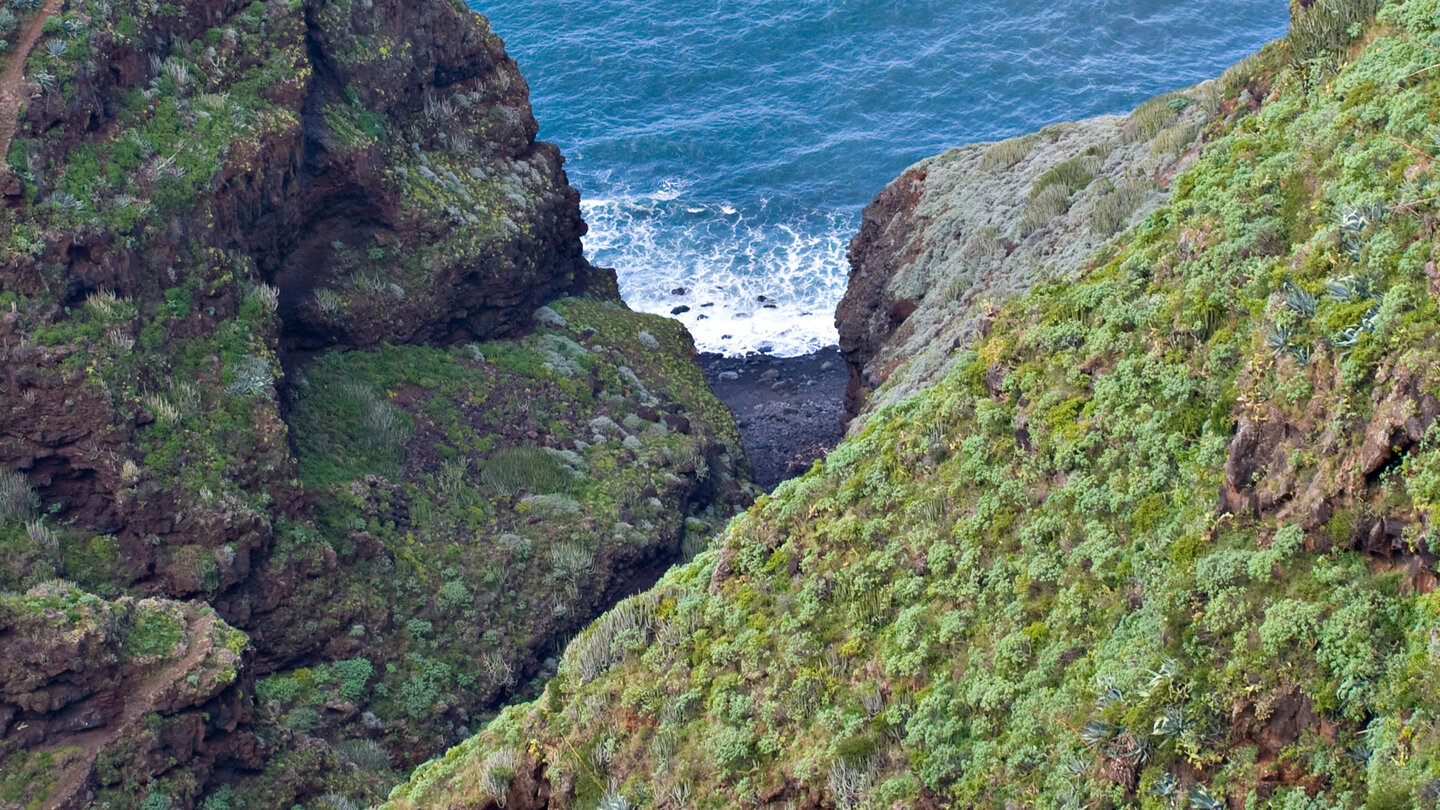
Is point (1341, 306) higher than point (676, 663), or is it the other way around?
point (1341, 306)

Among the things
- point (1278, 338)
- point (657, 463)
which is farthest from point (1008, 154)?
point (1278, 338)

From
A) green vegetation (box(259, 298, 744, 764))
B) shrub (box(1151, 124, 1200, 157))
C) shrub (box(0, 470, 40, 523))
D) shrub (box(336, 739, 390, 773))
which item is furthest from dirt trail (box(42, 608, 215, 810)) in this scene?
shrub (box(1151, 124, 1200, 157))

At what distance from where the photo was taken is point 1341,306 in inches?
496

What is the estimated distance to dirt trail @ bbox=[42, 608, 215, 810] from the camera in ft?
59.9

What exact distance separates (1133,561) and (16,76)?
78.7ft

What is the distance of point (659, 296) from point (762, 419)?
11.3 m

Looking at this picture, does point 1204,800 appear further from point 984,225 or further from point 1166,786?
point 984,225

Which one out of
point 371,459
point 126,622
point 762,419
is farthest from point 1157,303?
point 762,419

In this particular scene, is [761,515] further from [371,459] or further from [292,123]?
[292,123]

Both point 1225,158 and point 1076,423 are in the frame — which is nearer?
point 1076,423

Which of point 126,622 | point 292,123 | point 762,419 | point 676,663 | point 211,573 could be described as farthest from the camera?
point 762,419

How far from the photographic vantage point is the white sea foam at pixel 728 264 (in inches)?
1860

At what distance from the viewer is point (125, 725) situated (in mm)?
19109

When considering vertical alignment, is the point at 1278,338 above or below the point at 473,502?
above
